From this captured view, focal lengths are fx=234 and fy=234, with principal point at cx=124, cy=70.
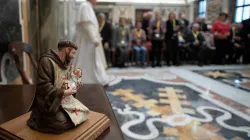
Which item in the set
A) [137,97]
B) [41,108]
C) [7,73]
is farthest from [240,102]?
[41,108]

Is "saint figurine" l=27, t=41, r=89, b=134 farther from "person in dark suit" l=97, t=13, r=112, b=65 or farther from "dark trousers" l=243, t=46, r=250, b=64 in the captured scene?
"dark trousers" l=243, t=46, r=250, b=64

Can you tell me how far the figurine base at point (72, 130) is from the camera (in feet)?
2.24

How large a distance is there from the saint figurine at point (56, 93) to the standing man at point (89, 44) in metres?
A: 2.49

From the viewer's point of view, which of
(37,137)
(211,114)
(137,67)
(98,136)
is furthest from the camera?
(137,67)

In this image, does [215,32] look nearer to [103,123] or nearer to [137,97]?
[137,97]

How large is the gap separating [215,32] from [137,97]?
381 cm

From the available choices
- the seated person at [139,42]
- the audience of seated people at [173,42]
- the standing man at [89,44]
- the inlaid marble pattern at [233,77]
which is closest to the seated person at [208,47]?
the audience of seated people at [173,42]

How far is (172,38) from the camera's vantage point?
19.3ft

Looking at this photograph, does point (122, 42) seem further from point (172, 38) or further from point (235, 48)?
point (235, 48)

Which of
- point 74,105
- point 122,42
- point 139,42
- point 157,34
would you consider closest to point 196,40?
point 157,34

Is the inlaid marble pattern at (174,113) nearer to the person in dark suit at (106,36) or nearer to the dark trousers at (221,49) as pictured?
the person in dark suit at (106,36)

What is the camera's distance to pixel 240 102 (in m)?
3.14

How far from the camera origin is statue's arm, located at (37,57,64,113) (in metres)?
0.68

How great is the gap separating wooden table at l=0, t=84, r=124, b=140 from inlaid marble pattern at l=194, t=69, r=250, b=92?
329cm
